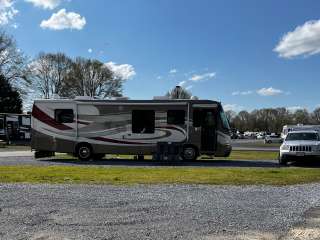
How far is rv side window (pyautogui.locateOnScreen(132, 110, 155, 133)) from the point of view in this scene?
81.5ft

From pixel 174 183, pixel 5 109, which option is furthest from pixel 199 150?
pixel 5 109

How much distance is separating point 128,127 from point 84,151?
2533 millimetres

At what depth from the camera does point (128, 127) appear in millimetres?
24953

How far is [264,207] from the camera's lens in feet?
33.0

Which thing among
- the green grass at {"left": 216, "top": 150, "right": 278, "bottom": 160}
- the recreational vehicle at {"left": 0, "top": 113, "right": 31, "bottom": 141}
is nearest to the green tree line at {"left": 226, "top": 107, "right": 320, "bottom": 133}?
the recreational vehicle at {"left": 0, "top": 113, "right": 31, "bottom": 141}

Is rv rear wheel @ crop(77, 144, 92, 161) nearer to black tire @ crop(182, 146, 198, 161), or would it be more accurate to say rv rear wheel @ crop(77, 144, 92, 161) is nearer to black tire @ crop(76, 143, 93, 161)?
black tire @ crop(76, 143, 93, 161)

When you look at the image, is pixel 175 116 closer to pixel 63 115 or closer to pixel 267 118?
pixel 63 115

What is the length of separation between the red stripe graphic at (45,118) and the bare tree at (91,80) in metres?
58.6

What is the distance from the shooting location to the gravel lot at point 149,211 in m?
7.61

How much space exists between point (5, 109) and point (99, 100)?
1876 inches

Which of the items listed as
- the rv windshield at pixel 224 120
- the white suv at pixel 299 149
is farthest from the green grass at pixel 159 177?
the rv windshield at pixel 224 120

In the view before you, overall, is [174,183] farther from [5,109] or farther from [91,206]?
[5,109]

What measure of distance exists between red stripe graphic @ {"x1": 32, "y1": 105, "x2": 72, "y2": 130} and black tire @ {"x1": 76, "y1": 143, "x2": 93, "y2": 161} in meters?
1.08

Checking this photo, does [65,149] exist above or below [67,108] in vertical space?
below
